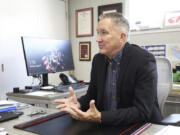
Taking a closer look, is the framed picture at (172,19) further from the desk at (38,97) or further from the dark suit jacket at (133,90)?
the dark suit jacket at (133,90)

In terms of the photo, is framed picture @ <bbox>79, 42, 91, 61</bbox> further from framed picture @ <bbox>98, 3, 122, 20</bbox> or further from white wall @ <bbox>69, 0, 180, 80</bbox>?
framed picture @ <bbox>98, 3, 122, 20</bbox>

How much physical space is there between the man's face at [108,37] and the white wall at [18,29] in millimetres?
1605

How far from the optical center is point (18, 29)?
8.86ft

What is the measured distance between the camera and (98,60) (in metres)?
1.51

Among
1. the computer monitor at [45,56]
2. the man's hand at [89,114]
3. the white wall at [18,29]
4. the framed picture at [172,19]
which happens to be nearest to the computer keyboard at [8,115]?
the man's hand at [89,114]

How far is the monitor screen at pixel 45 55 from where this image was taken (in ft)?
7.26

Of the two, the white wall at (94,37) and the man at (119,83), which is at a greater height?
the white wall at (94,37)

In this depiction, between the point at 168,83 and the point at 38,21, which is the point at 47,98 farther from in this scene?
the point at 38,21

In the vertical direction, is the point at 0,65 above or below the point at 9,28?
below

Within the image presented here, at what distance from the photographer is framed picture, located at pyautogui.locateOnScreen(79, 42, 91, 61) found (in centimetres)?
341

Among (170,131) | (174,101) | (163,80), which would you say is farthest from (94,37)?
(170,131)

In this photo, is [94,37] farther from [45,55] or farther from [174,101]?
[174,101]

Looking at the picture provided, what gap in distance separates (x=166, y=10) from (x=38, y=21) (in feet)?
5.95

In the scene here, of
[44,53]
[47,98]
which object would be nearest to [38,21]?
[44,53]
